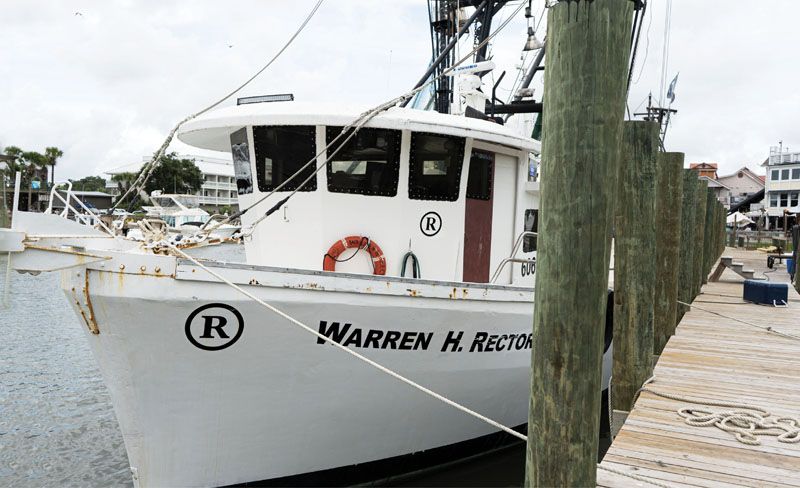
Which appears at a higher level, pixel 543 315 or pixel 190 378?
pixel 543 315

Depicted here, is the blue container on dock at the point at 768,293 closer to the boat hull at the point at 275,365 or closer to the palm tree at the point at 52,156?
the boat hull at the point at 275,365

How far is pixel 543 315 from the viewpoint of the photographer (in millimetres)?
2637

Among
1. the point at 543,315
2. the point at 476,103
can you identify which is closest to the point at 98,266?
the point at 543,315

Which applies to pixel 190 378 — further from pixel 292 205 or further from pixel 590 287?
pixel 590 287

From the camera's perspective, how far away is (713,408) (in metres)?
4.82

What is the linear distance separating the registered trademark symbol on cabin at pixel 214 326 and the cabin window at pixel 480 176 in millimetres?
2886

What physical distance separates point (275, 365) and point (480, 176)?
300 centimetres

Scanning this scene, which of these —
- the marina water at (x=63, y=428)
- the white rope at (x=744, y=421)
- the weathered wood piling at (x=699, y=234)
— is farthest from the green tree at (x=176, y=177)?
the white rope at (x=744, y=421)

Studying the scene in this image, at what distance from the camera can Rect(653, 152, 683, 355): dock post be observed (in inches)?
284

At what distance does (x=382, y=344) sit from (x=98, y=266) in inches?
94.0

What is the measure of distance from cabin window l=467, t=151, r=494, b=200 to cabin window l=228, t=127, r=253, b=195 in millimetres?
2303

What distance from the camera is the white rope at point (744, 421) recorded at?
4.23 meters

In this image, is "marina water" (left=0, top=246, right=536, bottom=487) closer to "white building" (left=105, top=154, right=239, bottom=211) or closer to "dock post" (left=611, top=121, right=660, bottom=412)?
"dock post" (left=611, top=121, right=660, bottom=412)

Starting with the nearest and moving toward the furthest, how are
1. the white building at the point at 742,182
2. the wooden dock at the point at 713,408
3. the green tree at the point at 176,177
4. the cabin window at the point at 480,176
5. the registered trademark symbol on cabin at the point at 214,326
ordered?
the wooden dock at the point at 713,408 → the registered trademark symbol on cabin at the point at 214,326 → the cabin window at the point at 480,176 → the green tree at the point at 176,177 → the white building at the point at 742,182
